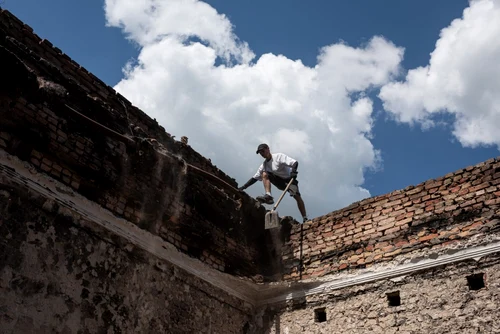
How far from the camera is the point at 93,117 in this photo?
561 centimetres

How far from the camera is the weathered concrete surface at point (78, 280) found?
441 centimetres

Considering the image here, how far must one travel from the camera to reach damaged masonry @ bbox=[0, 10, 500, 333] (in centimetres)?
471

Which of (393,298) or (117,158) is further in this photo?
(393,298)

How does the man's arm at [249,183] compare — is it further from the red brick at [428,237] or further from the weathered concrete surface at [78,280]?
the red brick at [428,237]

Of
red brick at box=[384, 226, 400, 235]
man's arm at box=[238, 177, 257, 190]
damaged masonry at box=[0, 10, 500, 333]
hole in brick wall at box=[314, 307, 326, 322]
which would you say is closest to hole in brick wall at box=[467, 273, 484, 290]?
damaged masonry at box=[0, 10, 500, 333]

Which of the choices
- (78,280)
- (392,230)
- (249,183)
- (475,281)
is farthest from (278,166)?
(78,280)

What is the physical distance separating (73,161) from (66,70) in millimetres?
1198

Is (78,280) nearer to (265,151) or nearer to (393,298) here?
(393,298)

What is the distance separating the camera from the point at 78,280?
192 inches

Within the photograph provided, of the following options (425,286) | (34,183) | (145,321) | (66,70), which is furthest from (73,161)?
(425,286)

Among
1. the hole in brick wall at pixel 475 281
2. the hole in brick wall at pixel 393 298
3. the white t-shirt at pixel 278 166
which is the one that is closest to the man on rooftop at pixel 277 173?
the white t-shirt at pixel 278 166

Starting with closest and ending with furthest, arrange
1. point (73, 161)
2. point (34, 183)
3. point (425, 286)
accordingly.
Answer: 1. point (34, 183)
2. point (73, 161)
3. point (425, 286)

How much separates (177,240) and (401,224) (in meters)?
2.67

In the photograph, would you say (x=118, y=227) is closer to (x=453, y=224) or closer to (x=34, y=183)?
(x=34, y=183)
